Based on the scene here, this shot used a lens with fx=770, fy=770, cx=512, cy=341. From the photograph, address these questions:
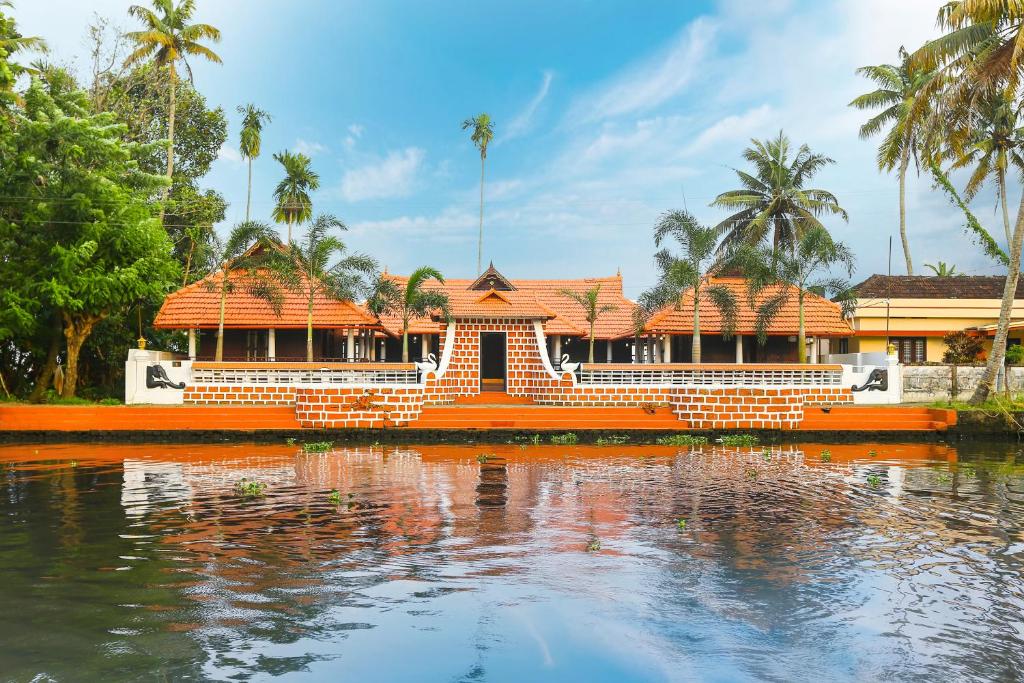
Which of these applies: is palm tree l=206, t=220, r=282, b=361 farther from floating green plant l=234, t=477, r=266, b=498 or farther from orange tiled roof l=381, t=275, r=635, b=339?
floating green plant l=234, t=477, r=266, b=498

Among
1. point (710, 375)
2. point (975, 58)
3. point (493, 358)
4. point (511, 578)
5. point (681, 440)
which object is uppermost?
point (975, 58)

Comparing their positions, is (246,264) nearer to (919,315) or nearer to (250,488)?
(250,488)

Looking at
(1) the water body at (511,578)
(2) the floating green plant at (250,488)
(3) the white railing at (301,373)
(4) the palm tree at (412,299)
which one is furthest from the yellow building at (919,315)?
(2) the floating green plant at (250,488)

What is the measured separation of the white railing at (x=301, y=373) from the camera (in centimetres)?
2094

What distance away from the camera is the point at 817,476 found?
13.5 metres

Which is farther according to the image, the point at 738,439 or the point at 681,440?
the point at 738,439

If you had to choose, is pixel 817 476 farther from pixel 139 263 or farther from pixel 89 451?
pixel 139 263

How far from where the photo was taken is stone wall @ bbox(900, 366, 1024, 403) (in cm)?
2445

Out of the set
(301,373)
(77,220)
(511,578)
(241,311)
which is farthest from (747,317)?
(511,578)

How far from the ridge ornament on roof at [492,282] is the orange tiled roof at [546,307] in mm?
190

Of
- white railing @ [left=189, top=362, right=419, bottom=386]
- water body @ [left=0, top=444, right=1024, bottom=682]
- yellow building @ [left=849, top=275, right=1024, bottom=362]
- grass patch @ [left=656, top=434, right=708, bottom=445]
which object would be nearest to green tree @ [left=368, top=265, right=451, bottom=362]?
white railing @ [left=189, top=362, right=419, bottom=386]

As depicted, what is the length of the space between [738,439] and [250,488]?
1239cm

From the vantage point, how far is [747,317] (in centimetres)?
2695

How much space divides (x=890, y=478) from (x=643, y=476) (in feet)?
14.0
